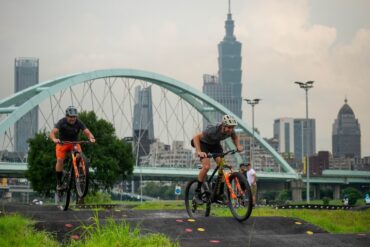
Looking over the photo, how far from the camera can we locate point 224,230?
893cm

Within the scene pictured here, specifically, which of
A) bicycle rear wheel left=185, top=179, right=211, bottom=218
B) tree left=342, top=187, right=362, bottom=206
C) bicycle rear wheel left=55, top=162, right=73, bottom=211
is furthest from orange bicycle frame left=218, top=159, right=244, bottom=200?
tree left=342, top=187, right=362, bottom=206

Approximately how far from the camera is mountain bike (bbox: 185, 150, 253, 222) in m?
9.80

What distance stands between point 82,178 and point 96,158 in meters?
37.8

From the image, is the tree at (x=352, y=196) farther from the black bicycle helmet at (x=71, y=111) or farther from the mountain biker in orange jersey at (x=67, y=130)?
the black bicycle helmet at (x=71, y=111)

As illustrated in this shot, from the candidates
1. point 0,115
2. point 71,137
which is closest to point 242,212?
point 71,137

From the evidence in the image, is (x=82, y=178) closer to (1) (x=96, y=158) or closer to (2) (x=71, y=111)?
(2) (x=71, y=111)

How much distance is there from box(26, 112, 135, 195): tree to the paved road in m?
38.0

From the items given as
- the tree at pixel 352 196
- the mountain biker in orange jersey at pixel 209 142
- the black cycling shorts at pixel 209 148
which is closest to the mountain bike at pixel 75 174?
the mountain biker in orange jersey at pixel 209 142

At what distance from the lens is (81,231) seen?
8266 mm

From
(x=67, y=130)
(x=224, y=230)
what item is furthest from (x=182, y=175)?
(x=224, y=230)

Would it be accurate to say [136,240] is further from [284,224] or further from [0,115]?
[0,115]

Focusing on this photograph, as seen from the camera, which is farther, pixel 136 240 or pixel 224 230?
pixel 224 230

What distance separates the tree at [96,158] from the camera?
48.7 meters

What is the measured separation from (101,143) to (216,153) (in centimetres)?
4071
